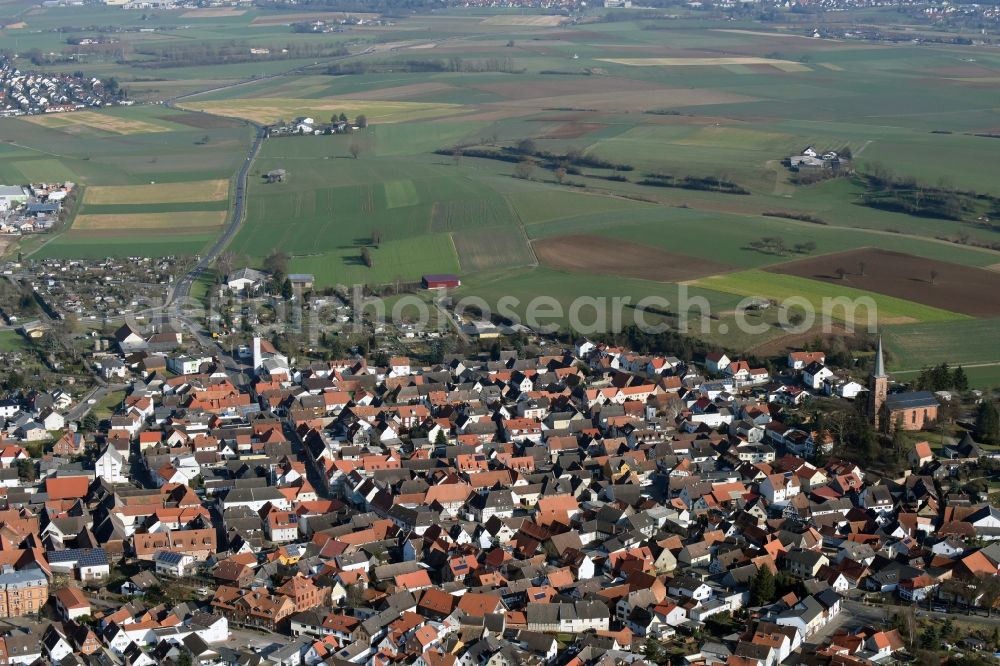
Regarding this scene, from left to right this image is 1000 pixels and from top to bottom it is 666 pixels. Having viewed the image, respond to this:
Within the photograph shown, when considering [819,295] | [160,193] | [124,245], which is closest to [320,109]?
[160,193]

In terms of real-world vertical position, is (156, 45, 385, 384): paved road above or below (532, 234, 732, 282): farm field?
above

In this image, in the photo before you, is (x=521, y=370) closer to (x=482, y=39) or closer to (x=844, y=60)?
(x=844, y=60)

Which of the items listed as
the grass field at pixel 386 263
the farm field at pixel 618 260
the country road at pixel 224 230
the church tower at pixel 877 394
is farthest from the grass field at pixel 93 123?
the church tower at pixel 877 394

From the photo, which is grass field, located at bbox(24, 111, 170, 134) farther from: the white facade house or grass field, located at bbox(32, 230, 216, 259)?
the white facade house

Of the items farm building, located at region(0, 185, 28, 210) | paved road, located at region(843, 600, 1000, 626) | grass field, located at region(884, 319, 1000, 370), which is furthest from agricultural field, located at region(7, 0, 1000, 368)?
paved road, located at region(843, 600, 1000, 626)

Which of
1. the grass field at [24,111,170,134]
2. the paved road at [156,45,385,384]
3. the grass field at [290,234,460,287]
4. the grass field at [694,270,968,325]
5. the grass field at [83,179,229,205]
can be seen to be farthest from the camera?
the grass field at [24,111,170,134]

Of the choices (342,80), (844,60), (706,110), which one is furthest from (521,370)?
(844,60)
